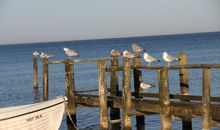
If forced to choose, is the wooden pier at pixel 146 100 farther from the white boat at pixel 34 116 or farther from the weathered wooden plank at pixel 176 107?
the white boat at pixel 34 116

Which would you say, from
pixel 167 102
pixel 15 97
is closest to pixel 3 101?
pixel 15 97

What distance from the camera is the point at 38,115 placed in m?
18.3

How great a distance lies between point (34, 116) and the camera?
18.1 metres

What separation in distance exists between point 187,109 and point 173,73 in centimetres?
3244

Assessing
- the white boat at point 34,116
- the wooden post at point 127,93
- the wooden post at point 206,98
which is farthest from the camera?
the wooden post at point 127,93

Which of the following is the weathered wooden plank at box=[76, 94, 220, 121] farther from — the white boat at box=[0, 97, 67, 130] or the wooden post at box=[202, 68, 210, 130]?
the white boat at box=[0, 97, 67, 130]

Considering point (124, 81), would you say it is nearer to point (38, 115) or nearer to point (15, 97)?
point (38, 115)

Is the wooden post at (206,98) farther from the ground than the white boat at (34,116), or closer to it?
farther from the ground

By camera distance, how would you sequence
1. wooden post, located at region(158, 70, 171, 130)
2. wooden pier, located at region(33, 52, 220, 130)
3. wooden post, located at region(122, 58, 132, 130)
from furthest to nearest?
wooden post, located at region(122, 58, 132, 130)
wooden post, located at region(158, 70, 171, 130)
wooden pier, located at region(33, 52, 220, 130)

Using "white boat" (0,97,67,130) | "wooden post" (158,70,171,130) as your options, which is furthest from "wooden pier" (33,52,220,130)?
"white boat" (0,97,67,130)

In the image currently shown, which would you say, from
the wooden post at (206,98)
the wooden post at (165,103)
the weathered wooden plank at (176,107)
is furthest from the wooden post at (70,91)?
the wooden post at (206,98)

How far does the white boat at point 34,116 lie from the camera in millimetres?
17209

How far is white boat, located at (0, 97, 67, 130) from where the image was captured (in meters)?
17.2

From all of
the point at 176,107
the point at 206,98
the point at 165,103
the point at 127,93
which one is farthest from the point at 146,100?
the point at 206,98
